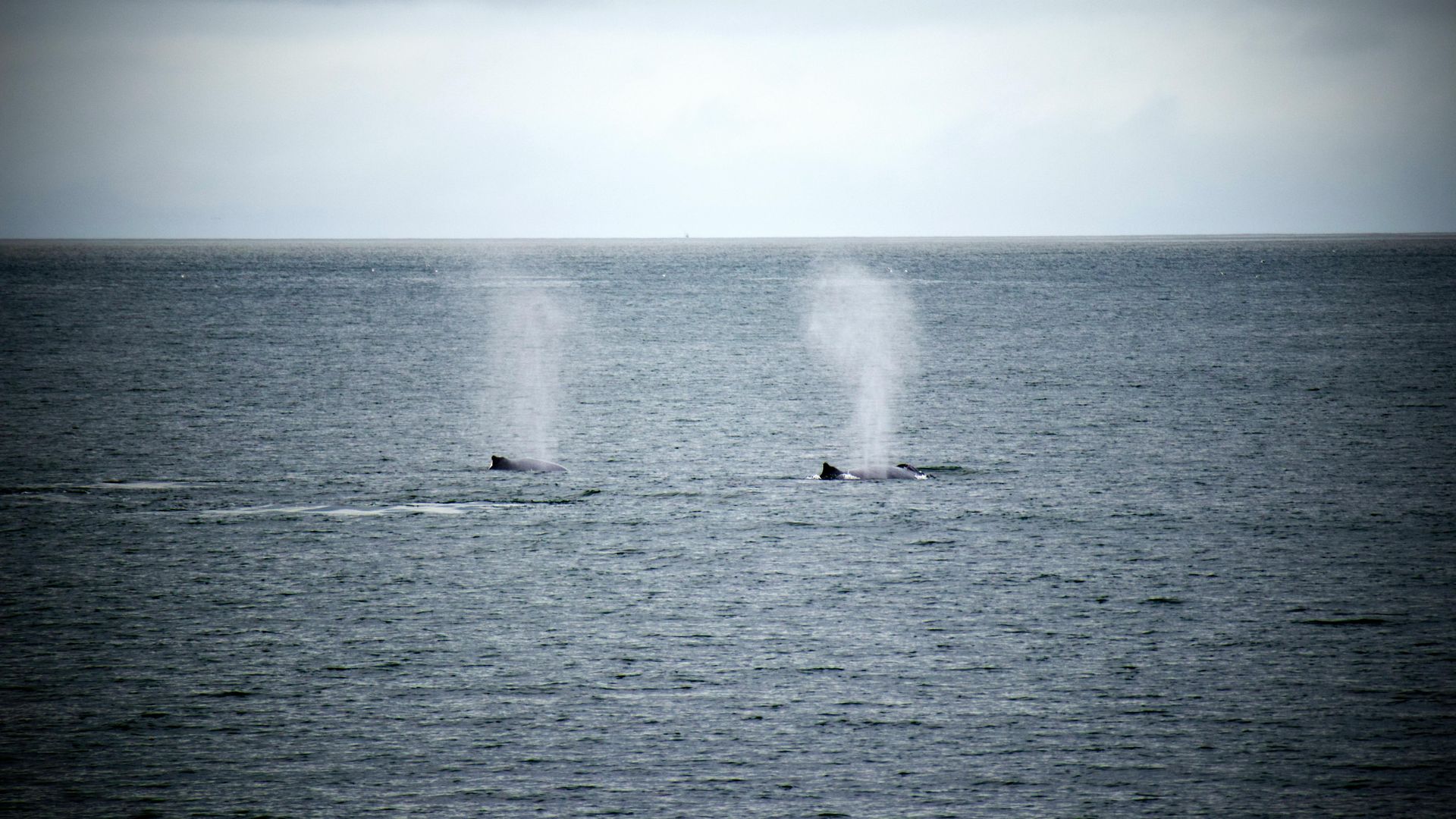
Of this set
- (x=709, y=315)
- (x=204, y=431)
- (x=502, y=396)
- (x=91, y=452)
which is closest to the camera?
(x=91, y=452)

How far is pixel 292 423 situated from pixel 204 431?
16.0 ft

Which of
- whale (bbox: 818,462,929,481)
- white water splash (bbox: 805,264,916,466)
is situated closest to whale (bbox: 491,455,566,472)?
whale (bbox: 818,462,929,481)

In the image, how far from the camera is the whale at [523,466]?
6153 centimetres

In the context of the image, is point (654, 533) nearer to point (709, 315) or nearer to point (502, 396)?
point (502, 396)

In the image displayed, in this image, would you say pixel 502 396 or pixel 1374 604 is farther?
pixel 502 396

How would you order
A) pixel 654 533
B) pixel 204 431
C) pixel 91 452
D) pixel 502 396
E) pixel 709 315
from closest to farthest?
pixel 654 533 → pixel 91 452 → pixel 204 431 → pixel 502 396 → pixel 709 315

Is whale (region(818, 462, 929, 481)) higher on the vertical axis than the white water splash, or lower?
lower

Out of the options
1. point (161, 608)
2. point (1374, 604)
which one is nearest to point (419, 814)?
point (161, 608)

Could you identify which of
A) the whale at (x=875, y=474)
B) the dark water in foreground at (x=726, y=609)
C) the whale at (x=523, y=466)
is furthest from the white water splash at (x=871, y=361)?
the whale at (x=523, y=466)

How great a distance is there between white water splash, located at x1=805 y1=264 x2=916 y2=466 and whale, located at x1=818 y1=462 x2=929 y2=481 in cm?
362

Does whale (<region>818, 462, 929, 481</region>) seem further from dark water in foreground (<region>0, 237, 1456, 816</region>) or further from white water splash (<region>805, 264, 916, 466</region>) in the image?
white water splash (<region>805, 264, 916, 466</region>)

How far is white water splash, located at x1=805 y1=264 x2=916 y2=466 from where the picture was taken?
241ft

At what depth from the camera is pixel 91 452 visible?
64.7 meters

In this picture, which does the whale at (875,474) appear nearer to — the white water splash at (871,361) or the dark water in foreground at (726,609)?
the dark water in foreground at (726,609)
